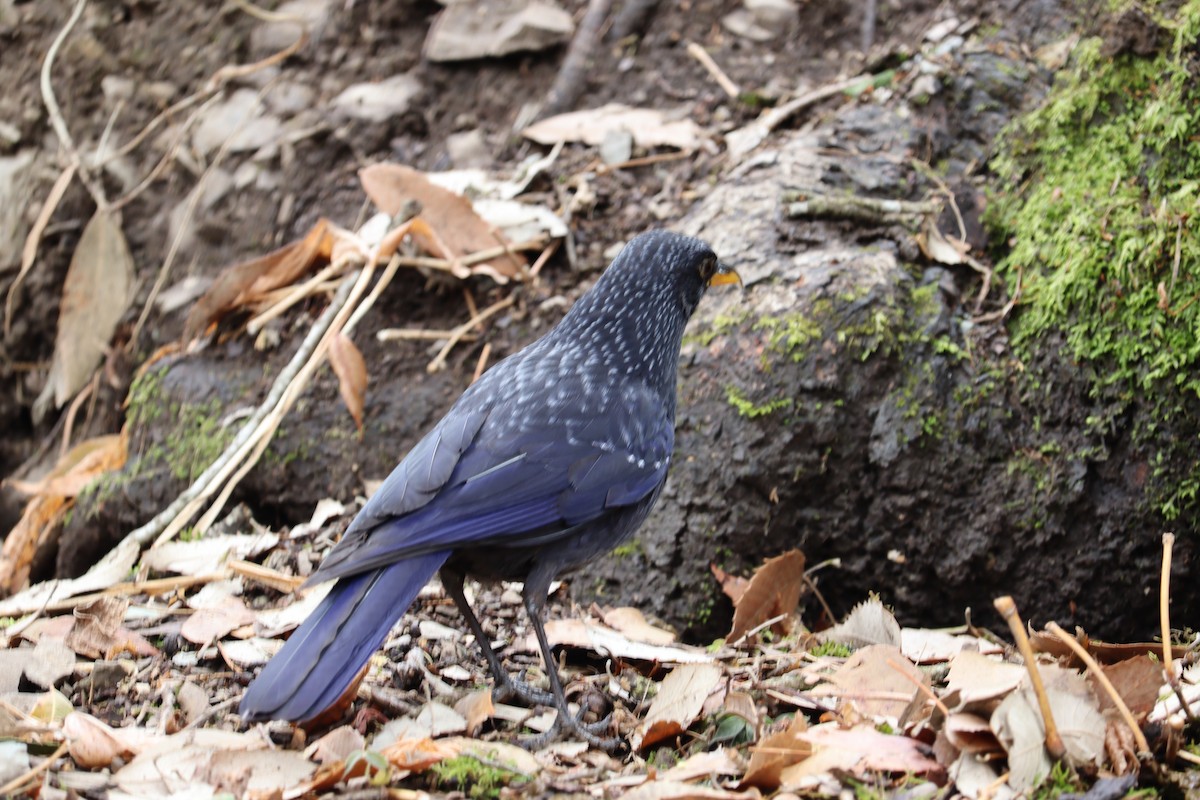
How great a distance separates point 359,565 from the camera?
2.65 metres

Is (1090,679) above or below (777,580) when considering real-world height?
above

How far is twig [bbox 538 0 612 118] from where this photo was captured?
5.21m

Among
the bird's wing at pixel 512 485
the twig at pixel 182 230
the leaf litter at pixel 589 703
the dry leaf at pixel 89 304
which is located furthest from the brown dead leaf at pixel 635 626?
the dry leaf at pixel 89 304

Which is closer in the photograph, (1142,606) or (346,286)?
(1142,606)

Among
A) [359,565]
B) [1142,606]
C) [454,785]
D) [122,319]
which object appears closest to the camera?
[454,785]

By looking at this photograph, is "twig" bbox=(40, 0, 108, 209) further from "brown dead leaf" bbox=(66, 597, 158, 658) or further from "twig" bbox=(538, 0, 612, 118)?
"brown dead leaf" bbox=(66, 597, 158, 658)

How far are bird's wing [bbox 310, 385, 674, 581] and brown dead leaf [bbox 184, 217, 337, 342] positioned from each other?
1763 mm

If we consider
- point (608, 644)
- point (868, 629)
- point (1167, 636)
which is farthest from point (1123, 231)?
point (608, 644)

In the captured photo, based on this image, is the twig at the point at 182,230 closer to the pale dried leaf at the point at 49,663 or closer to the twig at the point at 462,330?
the twig at the point at 462,330

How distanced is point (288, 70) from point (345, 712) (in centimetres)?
368

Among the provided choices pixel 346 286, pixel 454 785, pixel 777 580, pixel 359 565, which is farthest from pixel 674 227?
pixel 454 785

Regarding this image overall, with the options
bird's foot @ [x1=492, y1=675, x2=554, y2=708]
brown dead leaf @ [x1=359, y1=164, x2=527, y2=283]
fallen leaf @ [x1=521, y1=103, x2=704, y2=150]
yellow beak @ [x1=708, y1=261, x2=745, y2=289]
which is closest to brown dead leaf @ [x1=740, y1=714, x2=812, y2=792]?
bird's foot @ [x1=492, y1=675, x2=554, y2=708]

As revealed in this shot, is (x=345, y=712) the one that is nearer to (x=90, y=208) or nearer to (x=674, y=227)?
(x=674, y=227)

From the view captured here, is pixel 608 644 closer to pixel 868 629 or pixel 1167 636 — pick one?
pixel 868 629
